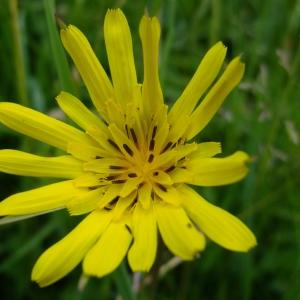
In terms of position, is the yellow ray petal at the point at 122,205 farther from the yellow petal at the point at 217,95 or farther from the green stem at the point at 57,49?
the green stem at the point at 57,49

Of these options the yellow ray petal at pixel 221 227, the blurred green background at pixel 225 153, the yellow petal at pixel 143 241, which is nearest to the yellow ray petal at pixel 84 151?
the yellow petal at pixel 143 241

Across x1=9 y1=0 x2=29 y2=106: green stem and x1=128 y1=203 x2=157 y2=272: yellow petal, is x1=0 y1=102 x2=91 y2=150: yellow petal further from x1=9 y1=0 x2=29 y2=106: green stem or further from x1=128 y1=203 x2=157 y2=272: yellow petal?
x1=9 y1=0 x2=29 y2=106: green stem

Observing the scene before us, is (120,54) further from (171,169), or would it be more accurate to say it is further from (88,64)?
Result: (171,169)

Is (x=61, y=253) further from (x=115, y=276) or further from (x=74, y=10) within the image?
(x=74, y=10)

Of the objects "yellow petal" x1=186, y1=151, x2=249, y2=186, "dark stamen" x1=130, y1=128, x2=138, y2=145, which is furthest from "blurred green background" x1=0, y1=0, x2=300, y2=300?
"yellow petal" x1=186, y1=151, x2=249, y2=186

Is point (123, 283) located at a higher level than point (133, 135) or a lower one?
lower

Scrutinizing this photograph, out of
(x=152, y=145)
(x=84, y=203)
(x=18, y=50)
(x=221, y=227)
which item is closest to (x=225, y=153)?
(x=152, y=145)

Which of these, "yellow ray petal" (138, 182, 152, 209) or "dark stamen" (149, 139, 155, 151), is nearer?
"yellow ray petal" (138, 182, 152, 209)
